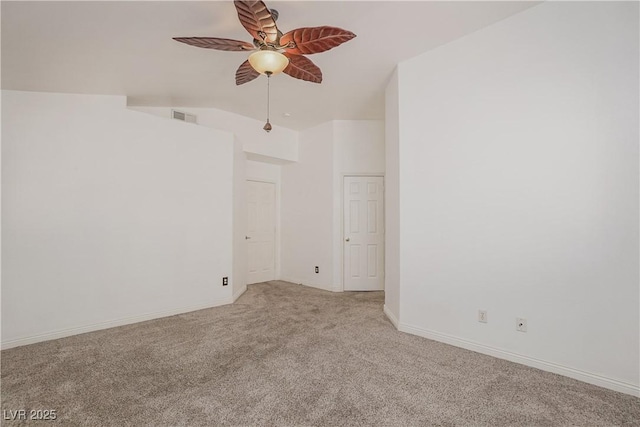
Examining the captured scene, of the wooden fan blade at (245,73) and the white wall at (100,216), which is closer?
the wooden fan blade at (245,73)

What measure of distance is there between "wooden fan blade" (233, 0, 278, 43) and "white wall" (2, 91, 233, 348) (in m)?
2.20

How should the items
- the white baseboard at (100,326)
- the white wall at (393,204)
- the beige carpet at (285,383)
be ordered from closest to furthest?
the beige carpet at (285,383) < the white baseboard at (100,326) < the white wall at (393,204)

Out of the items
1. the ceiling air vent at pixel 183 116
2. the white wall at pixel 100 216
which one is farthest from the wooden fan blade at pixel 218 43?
the ceiling air vent at pixel 183 116

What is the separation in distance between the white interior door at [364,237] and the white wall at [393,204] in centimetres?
124

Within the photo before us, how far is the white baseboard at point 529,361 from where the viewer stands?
6.48ft

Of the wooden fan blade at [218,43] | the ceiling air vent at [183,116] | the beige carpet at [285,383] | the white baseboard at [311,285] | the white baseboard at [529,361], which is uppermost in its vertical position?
the ceiling air vent at [183,116]

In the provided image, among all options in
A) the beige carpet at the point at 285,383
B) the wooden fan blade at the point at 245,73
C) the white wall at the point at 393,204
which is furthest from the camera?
the white wall at the point at 393,204

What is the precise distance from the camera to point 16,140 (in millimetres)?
2883

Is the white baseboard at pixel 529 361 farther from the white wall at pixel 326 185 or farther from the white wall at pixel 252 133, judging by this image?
the white wall at pixel 252 133

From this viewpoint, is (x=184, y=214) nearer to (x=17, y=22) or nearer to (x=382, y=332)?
(x=17, y=22)

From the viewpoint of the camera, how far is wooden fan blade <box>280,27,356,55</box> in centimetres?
190

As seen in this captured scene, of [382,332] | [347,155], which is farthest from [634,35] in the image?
[347,155]

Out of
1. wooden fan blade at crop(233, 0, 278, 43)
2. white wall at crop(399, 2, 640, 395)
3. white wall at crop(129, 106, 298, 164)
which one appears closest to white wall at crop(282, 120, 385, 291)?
white wall at crop(129, 106, 298, 164)

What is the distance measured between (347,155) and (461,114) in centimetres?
234
